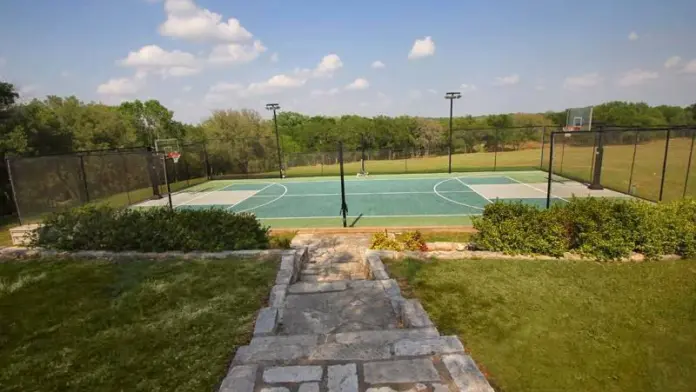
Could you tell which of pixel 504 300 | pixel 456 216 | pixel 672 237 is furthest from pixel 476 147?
pixel 504 300

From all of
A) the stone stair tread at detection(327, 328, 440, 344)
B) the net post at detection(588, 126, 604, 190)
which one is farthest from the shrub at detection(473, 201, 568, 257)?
the net post at detection(588, 126, 604, 190)

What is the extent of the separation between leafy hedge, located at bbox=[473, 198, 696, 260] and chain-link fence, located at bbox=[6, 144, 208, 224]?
9347 millimetres

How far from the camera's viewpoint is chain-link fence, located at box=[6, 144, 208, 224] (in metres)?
10.0

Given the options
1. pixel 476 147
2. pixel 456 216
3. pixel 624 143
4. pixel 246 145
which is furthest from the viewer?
pixel 476 147

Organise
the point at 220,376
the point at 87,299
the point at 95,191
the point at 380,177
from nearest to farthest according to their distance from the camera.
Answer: the point at 220,376, the point at 87,299, the point at 95,191, the point at 380,177

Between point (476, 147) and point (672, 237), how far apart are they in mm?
25290

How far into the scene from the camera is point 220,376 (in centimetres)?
276

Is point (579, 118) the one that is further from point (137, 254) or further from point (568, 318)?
point (137, 254)

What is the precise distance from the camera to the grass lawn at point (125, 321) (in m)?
2.81

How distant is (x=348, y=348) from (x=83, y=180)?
1238 cm

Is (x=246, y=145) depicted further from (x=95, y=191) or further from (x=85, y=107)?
(x=95, y=191)

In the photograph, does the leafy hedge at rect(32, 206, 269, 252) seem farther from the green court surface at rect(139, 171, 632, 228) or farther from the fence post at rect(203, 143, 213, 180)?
the fence post at rect(203, 143, 213, 180)

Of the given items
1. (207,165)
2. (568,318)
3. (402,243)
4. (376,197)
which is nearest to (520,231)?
(402,243)

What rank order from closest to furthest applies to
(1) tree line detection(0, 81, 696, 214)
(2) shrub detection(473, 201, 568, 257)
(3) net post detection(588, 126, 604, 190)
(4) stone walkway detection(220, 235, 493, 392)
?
1. (4) stone walkway detection(220, 235, 493, 392)
2. (2) shrub detection(473, 201, 568, 257)
3. (3) net post detection(588, 126, 604, 190)
4. (1) tree line detection(0, 81, 696, 214)
